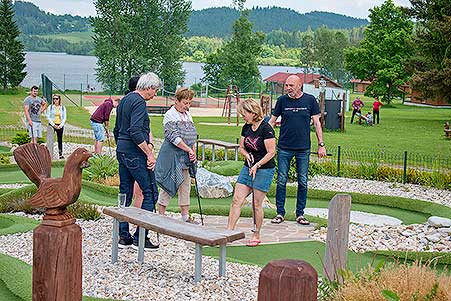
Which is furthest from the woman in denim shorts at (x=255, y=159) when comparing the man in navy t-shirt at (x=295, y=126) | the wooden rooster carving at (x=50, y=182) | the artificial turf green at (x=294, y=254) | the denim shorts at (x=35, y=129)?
the denim shorts at (x=35, y=129)

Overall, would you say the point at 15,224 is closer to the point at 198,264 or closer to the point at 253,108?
the point at 253,108

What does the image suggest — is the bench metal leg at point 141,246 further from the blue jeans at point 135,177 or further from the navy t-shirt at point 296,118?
the navy t-shirt at point 296,118

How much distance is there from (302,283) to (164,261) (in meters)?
5.05

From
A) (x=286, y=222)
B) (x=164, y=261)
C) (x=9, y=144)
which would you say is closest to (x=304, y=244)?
(x=286, y=222)

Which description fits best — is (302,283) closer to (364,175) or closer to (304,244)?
(304,244)

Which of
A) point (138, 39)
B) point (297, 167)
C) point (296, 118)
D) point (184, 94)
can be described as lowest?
point (297, 167)

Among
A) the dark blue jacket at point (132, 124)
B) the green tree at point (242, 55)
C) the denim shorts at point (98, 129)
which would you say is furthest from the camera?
the green tree at point (242, 55)

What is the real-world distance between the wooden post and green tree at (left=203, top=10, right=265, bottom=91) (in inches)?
2059

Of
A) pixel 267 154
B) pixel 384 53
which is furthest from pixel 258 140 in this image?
pixel 384 53

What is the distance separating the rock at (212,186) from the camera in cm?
1160

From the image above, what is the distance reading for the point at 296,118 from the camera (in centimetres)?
897

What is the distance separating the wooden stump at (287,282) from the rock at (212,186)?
31.6ft

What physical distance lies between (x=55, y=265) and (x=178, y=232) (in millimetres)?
3199

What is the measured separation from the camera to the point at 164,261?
6.85 meters
